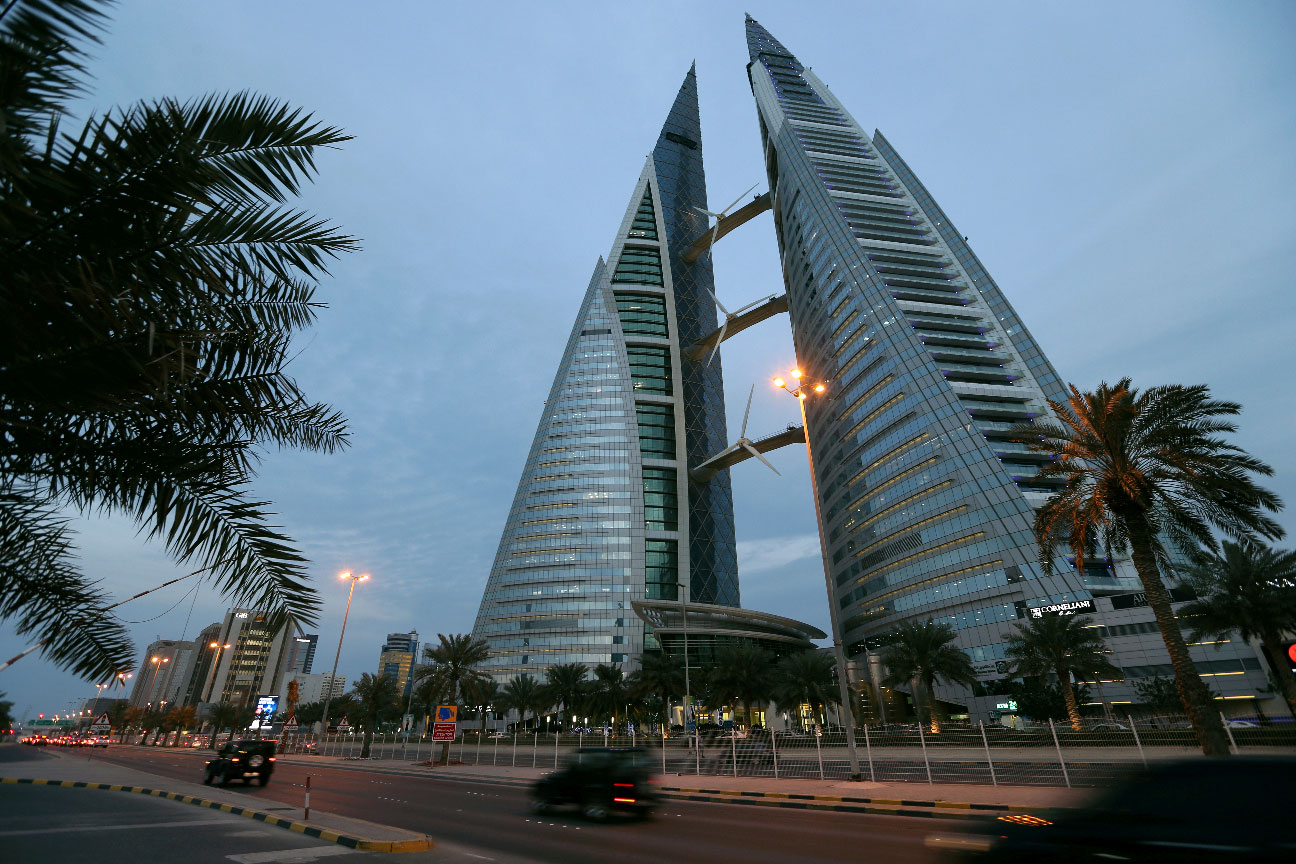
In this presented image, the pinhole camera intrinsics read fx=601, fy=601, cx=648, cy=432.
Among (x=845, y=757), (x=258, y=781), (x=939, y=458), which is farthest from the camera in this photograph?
(x=939, y=458)

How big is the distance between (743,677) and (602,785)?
41.7 m

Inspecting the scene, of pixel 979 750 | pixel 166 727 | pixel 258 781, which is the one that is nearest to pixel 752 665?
pixel 979 750

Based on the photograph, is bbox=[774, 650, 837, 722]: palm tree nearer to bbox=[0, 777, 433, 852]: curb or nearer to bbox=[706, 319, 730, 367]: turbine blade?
bbox=[0, 777, 433, 852]: curb

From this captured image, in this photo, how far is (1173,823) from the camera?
225 inches

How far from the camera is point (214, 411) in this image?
526 cm

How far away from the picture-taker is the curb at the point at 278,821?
1022 centimetres

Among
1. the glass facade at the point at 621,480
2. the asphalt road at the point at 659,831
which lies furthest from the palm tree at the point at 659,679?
the asphalt road at the point at 659,831

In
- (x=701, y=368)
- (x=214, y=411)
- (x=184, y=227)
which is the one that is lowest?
(x=214, y=411)

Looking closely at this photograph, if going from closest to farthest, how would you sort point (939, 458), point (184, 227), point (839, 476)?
point (184, 227) → point (939, 458) → point (839, 476)

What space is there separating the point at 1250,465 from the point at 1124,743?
12.5 meters

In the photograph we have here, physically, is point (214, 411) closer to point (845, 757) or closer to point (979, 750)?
point (845, 757)

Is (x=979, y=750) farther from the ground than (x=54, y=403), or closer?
closer

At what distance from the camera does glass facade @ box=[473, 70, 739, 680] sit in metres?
105

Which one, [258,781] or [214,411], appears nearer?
[214,411]
